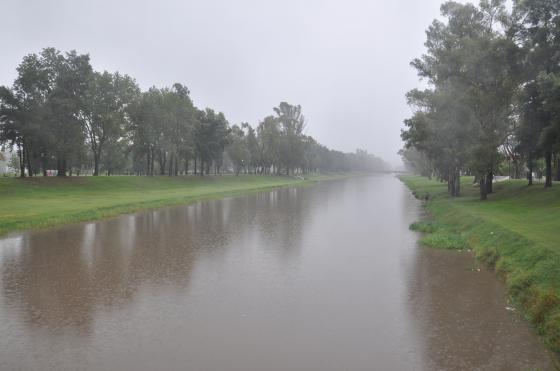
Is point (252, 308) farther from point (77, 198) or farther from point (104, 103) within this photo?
point (104, 103)

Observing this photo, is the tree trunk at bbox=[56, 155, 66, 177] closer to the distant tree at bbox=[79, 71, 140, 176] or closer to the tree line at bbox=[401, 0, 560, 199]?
the distant tree at bbox=[79, 71, 140, 176]

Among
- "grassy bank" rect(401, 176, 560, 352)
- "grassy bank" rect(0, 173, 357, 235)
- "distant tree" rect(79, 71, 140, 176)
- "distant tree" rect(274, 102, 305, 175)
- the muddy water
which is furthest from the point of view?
"distant tree" rect(274, 102, 305, 175)

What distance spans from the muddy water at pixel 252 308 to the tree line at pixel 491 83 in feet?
55.3

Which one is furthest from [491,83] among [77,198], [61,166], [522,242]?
[61,166]

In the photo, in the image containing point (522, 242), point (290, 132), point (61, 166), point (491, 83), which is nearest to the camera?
point (522, 242)

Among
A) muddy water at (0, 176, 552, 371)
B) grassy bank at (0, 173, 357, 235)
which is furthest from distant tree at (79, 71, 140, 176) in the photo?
muddy water at (0, 176, 552, 371)

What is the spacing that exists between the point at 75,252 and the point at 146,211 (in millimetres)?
18543

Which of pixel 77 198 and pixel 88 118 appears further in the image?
pixel 88 118

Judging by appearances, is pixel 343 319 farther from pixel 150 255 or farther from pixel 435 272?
pixel 150 255

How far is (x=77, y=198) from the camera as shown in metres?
45.2

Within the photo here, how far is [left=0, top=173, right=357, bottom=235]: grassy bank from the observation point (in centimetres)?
3056

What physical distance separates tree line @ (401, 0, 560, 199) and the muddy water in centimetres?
1686

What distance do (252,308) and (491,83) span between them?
102 feet

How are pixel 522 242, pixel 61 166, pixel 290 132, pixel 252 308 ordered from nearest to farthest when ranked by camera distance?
pixel 252 308
pixel 522 242
pixel 61 166
pixel 290 132
